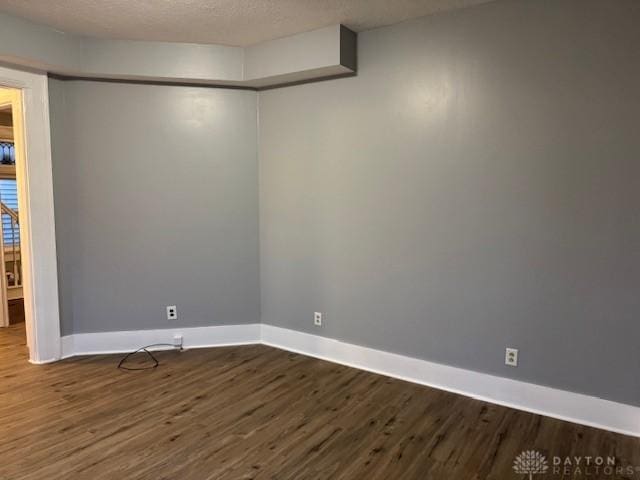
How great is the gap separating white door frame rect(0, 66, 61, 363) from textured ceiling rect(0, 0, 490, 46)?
2.04 ft

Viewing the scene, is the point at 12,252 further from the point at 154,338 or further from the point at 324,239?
the point at 324,239

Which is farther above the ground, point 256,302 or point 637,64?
point 637,64

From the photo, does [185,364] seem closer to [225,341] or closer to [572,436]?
[225,341]

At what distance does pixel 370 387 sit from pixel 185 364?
1.51 m

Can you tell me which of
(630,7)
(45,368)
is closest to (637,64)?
(630,7)

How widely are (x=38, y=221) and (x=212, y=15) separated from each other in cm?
210

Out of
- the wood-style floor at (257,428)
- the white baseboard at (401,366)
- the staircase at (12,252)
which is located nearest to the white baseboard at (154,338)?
the white baseboard at (401,366)

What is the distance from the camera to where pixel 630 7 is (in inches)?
92.1

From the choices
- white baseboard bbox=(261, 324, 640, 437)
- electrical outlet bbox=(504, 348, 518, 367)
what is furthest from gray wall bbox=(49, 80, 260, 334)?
electrical outlet bbox=(504, 348, 518, 367)

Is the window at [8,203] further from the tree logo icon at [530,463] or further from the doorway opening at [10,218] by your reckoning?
the tree logo icon at [530,463]

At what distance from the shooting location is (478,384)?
2955 millimetres

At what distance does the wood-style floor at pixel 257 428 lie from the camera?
2.21 m

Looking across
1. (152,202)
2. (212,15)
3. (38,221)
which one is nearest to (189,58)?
(212,15)

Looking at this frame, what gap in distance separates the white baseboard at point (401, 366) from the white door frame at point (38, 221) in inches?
8.0
